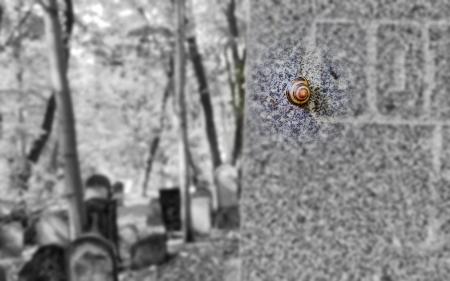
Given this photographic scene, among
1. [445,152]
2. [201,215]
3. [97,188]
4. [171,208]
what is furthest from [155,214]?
[445,152]

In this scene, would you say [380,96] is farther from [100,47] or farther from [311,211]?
[100,47]

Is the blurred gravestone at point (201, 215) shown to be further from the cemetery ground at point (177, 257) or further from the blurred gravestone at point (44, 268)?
the blurred gravestone at point (44, 268)

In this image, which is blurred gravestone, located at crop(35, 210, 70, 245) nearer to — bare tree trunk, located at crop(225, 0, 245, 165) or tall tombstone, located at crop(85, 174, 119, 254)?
tall tombstone, located at crop(85, 174, 119, 254)

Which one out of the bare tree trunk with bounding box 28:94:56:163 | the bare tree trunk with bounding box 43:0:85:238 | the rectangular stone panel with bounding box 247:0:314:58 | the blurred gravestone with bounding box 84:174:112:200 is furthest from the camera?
the bare tree trunk with bounding box 28:94:56:163

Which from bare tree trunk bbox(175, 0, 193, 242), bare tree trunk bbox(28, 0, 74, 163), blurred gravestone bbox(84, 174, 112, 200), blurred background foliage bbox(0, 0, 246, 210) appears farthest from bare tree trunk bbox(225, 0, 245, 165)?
blurred gravestone bbox(84, 174, 112, 200)

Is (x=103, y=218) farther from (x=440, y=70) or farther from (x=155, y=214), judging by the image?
(x=440, y=70)

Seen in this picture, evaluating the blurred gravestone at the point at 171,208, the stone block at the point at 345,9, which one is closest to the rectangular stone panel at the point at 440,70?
the stone block at the point at 345,9
